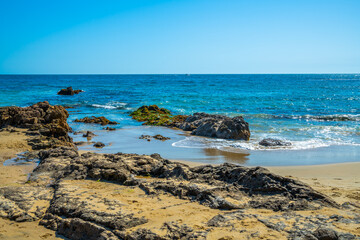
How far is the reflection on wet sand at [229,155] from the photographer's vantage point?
389 inches

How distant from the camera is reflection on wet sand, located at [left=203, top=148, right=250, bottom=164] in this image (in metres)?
9.89

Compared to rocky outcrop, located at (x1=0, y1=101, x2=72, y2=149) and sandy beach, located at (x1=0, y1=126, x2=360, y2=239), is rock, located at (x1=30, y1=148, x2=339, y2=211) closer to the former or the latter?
sandy beach, located at (x1=0, y1=126, x2=360, y2=239)

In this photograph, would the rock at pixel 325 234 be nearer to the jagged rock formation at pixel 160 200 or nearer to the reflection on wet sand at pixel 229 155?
the jagged rock formation at pixel 160 200

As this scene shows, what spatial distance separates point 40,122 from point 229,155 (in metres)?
8.21

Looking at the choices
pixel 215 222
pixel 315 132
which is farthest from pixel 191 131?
pixel 215 222

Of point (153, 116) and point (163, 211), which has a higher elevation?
point (163, 211)

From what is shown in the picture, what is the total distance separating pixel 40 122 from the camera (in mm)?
12758

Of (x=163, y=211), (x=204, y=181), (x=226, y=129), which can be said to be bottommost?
(x=226, y=129)

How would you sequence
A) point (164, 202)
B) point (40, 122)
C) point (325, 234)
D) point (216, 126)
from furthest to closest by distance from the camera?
point (216, 126) < point (40, 122) < point (164, 202) < point (325, 234)

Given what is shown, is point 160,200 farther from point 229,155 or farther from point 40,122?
point 40,122

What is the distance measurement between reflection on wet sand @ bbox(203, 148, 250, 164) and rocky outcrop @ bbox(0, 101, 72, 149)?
5.11 meters

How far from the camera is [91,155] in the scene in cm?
711

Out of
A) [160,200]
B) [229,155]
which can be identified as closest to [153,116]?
[229,155]

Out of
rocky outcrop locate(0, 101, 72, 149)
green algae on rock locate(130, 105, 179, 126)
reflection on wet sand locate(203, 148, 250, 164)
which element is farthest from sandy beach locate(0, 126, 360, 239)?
green algae on rock locate(130, 105, 179, 126)
